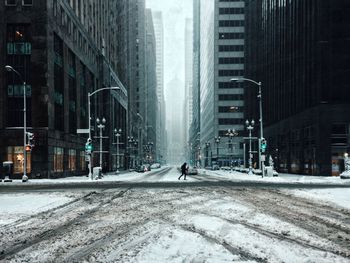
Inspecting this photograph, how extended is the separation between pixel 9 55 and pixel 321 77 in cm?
3527

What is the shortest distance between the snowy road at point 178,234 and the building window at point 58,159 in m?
34.2

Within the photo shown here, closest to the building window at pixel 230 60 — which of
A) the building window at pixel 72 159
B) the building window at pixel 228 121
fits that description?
the building window at pixel 228 121

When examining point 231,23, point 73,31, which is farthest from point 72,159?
point 231,23

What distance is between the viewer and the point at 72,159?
2280 inches

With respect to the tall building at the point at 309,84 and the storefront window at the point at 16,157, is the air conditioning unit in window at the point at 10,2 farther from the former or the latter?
the tall building at the point at 309,84

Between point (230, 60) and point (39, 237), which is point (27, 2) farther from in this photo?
point (230, 60)

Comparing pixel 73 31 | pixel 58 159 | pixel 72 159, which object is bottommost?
pixel 72 159

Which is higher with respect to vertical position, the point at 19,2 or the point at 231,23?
the point at 231,23

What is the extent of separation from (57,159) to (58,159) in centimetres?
47

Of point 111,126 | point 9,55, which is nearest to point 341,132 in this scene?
point 9,55

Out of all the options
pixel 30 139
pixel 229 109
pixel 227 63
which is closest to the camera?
pixel 30 139

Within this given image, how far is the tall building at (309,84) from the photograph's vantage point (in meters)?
48.8

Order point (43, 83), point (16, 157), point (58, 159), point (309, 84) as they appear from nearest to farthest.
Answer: point (16, 157)
point (43, 83)
point (58, 159)
point (309, 84)

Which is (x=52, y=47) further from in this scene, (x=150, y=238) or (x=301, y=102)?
(x=150, y=238)
